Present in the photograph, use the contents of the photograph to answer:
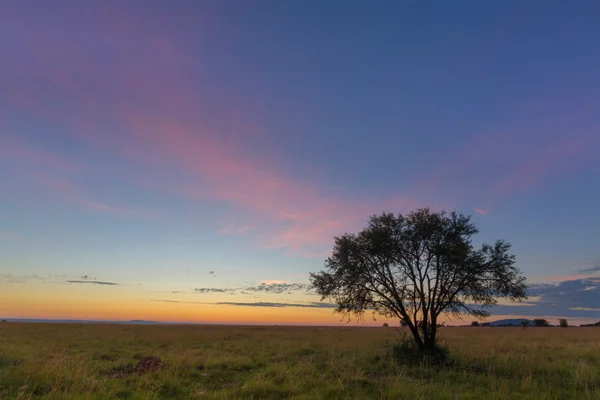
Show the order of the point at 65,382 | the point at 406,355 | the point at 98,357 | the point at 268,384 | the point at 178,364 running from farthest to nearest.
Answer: the point at 98,357 → the point at 406,355 → the point at 178,364 → the point at 268,384 → the point at 65,382

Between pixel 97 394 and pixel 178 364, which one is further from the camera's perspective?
pixel 178 364

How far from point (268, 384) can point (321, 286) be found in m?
13.2

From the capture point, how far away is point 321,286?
2655 centimetres

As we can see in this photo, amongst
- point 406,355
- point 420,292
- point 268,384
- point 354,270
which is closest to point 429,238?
point 420,292

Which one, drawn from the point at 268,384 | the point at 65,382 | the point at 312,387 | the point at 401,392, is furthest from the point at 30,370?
the point at 401,392

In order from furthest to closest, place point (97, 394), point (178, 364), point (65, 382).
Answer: point (178, 364), point (65, 382), point (97, 394)

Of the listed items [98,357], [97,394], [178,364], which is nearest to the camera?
[97,394]

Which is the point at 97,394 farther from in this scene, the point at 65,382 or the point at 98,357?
the point at 98,357

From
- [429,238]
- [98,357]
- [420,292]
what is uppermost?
[429,238]

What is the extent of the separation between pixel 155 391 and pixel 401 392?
889 cm

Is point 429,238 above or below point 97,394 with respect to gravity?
above

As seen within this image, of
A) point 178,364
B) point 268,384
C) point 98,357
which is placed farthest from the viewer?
point 98,357

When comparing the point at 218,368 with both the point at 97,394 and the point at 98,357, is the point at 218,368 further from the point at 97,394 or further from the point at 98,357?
the point at 98,357

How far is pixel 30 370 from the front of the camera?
1441cm
